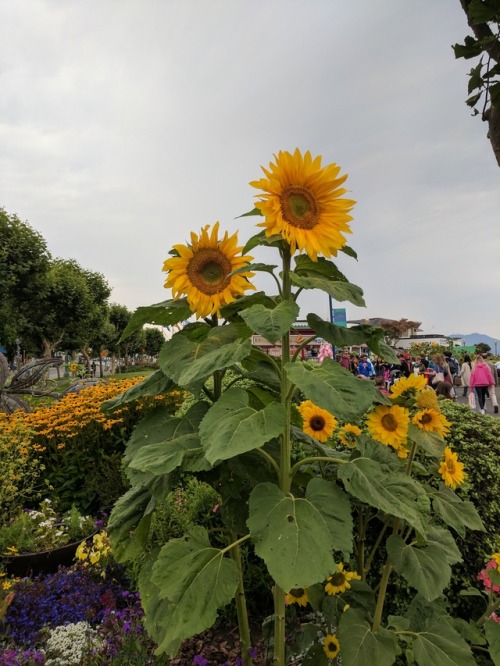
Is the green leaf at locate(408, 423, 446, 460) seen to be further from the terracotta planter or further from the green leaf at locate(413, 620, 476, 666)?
the terracotta planter

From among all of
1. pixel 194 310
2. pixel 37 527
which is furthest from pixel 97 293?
pixel 194 310

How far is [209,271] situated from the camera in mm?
1479

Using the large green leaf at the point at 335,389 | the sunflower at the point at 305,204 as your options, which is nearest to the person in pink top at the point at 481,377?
the sunflower at the point at 305,204

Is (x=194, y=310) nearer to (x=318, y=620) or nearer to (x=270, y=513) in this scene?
(x=270, y=513)

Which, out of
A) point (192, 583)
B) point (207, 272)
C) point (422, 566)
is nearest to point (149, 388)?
point (207, 272)

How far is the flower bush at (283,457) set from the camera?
1.07 m

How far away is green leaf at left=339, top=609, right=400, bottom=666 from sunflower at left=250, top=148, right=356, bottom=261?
1.22 metres

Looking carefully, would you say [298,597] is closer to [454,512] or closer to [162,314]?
[454,512]

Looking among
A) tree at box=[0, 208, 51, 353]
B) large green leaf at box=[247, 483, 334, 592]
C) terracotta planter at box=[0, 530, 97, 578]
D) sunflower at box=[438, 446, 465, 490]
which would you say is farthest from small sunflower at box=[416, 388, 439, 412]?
tree at box=[0, 208, 51, 353]

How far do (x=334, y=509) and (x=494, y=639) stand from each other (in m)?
0.95

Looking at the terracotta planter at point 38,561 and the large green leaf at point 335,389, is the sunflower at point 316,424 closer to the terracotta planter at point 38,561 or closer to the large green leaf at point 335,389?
the large green leaf at point 335,389

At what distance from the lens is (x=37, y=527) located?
3.87 meters

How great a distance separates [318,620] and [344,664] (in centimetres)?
117

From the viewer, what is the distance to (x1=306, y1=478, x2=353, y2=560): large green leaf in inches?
42.6
